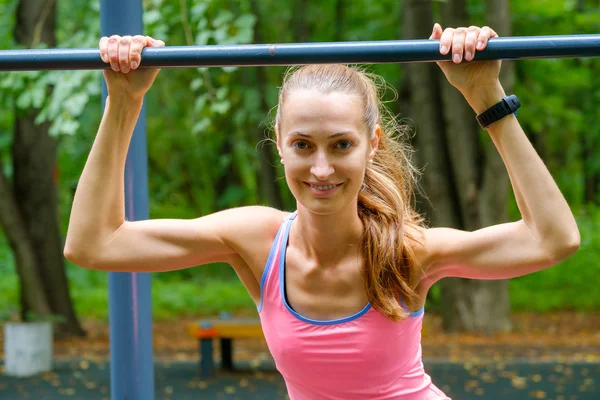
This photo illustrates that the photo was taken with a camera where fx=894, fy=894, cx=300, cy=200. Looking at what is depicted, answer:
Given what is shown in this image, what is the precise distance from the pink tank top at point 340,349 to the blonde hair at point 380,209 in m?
0.07

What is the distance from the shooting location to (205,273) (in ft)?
58.3

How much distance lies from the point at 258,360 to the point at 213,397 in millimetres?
1879

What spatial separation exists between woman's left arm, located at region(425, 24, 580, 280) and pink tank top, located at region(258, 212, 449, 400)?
0.92 ft

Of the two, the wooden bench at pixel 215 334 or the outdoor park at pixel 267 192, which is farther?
the wooden bench at pixel 215 334

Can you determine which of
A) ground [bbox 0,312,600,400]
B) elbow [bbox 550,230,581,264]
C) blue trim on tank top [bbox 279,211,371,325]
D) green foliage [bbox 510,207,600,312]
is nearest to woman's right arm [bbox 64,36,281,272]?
blue trim on tank top [bbox 279,211,371,325]

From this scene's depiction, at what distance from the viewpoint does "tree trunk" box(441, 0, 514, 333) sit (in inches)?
404

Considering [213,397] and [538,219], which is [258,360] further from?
[538,219]

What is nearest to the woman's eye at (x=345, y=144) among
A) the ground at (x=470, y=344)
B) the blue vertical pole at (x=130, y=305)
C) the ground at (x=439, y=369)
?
the blue vertical pole at (x=130, y=305)

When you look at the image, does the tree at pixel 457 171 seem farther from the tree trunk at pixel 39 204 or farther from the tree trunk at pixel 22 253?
the tree trunk at pixel 22 253

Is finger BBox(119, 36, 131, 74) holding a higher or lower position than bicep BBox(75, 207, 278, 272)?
higher

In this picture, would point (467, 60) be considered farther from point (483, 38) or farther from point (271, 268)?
point (271, 268)

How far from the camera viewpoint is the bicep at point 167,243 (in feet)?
7.53

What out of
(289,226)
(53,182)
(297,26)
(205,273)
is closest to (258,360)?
(53,182)

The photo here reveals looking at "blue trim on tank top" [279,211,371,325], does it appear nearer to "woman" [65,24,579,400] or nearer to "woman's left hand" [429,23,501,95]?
"woman" [65,24,579,400]
